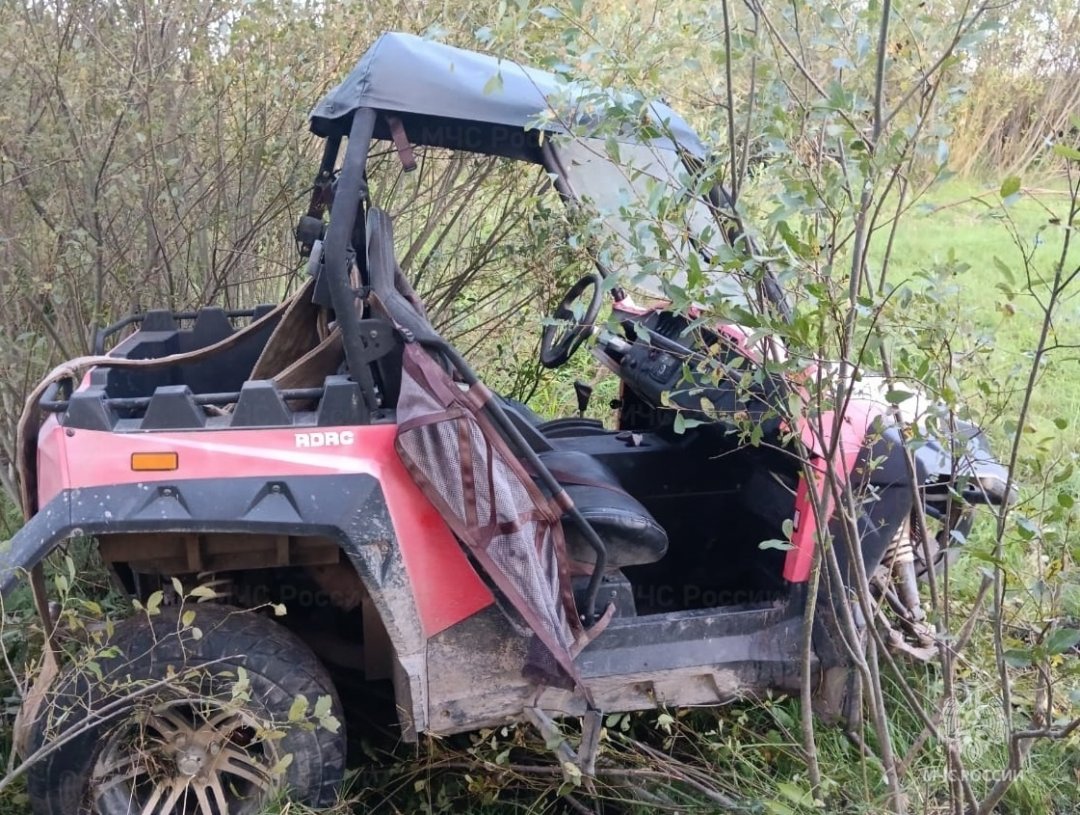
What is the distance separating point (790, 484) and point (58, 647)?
6.78 ft

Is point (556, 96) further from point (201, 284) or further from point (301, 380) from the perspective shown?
point (201, 284)

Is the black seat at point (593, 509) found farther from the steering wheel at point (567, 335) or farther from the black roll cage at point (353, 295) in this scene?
the steering wheel at point (567, 335)

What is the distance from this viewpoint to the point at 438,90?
2.36 meters

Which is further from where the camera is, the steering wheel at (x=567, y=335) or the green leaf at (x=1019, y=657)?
the steering wheel at (x=567, y=335)

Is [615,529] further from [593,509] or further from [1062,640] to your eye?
[1062,640]

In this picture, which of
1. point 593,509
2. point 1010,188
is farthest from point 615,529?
point 1010,188

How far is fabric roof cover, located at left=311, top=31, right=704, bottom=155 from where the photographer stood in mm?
2316

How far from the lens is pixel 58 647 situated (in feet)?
8.21

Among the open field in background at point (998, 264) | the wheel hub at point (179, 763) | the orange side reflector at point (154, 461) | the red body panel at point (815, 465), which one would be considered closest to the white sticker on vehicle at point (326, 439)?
the orange side reflector at point (154, 461)

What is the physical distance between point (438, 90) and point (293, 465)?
97cm

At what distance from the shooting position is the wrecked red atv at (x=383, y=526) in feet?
7.04

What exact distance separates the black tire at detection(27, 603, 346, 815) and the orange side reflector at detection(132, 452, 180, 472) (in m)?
0.40

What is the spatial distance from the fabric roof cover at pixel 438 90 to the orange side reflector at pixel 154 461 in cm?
91

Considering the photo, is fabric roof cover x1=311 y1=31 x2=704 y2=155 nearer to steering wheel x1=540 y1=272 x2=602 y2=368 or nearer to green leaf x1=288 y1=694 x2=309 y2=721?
steering wheel x1=540 y1=272 x2=602 y2=368
